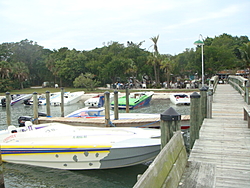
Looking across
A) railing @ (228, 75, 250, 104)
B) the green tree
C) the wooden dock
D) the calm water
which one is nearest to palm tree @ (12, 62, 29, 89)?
the green tree

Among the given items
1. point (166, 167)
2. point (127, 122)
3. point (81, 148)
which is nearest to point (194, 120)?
point (166, 167)

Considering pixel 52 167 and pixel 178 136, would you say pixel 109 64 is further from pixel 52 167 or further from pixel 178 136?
pixel 178 136

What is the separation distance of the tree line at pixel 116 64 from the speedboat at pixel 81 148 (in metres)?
34.9

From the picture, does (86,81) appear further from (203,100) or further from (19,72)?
(203,100)

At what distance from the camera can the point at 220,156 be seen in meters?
5.70

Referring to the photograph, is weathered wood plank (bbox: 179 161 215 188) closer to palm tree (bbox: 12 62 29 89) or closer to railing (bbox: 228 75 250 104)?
railing (bbox: 228 75 250 104)

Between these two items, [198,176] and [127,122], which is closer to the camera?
[198,176]

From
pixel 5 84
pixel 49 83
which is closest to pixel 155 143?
pixel 5 84

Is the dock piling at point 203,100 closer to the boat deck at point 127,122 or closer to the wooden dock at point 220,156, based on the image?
the wooden dock at point 220,156

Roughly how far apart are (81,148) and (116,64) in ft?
137

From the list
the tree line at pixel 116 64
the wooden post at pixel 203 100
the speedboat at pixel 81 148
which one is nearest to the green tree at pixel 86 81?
the tree line at pixel 116 64

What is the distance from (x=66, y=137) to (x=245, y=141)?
6.62 metres

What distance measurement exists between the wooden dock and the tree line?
34.7 metres

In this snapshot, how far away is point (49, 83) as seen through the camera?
68.7 m
